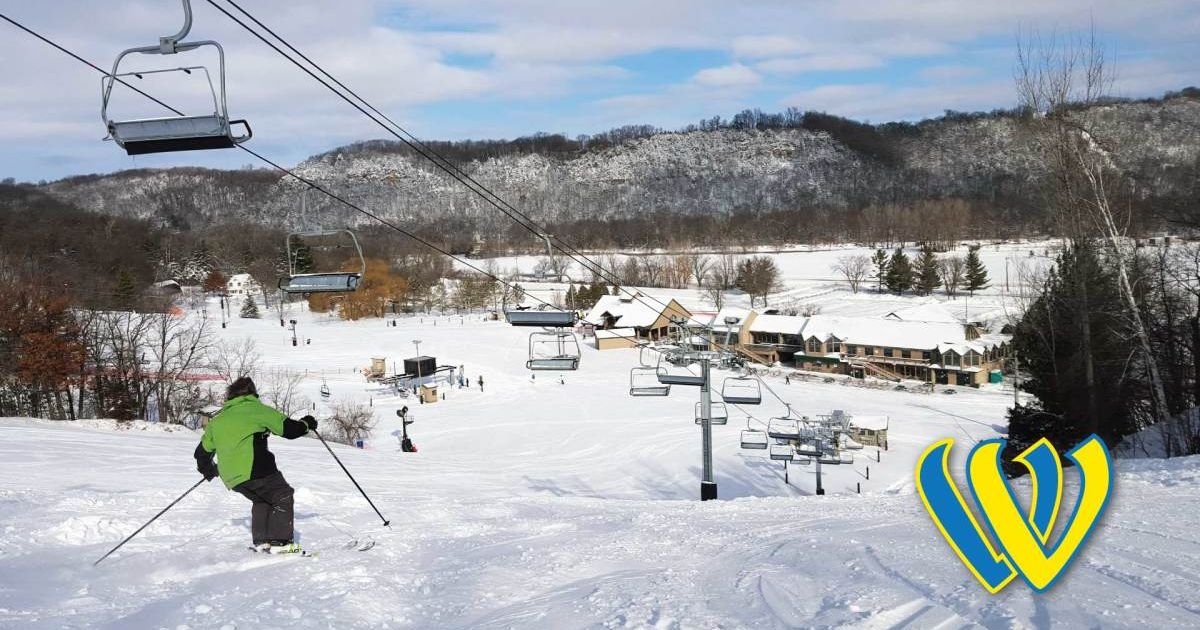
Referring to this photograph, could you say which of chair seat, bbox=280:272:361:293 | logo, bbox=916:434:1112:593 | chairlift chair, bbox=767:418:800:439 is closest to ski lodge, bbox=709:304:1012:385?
chairlift chair, bbox=767:418:800:439

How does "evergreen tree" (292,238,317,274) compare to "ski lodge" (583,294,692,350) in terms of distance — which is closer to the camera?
"evergreen tree" (292,238,317,274)

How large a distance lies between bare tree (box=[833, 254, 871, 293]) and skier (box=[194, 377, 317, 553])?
242 ft

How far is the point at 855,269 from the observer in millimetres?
79875

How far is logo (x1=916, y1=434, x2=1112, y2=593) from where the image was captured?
4246 mm

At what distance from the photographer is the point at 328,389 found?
33219 mm

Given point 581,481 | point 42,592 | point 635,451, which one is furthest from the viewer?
point 635,451

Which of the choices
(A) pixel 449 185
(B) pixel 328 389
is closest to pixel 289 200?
(A) pixel 449 185

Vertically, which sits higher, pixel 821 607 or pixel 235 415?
pixel 235 415

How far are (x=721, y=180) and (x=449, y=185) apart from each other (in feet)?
245

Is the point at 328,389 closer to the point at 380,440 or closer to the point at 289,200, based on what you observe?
the point at 380,440

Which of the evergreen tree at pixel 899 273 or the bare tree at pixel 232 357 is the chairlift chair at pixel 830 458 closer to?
the bare tree at pixel 232 357

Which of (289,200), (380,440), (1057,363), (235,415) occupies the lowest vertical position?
(380,440)

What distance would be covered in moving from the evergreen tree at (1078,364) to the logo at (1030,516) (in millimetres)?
13484

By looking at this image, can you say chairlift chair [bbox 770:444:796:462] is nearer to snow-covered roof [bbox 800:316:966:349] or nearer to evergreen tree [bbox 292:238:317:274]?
evergreen tree [bbox 292:238:317:274]
